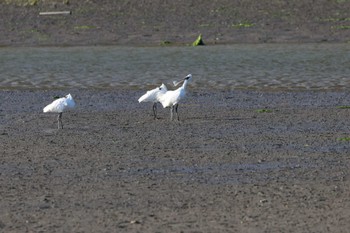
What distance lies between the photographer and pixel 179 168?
1126 cm

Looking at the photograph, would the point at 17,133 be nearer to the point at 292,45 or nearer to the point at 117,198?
the point at 117,198

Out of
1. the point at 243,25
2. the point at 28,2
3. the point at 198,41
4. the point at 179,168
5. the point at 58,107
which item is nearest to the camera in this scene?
the point at 179,168

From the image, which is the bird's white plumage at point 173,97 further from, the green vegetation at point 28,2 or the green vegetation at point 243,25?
the green vegetation at point 28,2

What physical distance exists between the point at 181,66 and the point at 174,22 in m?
5.41

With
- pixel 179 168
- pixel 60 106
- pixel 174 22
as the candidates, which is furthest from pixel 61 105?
pixel 174 22

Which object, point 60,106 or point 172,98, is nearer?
point 60,106

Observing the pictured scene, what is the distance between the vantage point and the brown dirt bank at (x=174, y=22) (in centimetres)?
2722

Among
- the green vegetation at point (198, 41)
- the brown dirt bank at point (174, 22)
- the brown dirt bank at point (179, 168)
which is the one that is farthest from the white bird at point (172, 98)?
the brown dirt bank at point (174, 22)

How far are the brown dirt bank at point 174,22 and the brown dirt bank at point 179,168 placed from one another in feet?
33.1

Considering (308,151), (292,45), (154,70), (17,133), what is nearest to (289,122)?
(308,151)

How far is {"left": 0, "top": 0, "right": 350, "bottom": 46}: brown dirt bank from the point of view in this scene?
27.2 metres

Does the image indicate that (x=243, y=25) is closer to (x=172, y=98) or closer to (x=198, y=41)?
(x=198, y=41)

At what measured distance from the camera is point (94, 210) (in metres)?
9.33

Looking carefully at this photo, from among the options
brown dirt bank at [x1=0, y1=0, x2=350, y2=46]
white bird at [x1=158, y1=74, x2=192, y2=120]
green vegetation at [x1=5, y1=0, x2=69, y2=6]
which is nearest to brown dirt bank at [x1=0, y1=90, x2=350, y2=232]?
white bird at [x1=158, y1=74, x2=192, y2=120]
